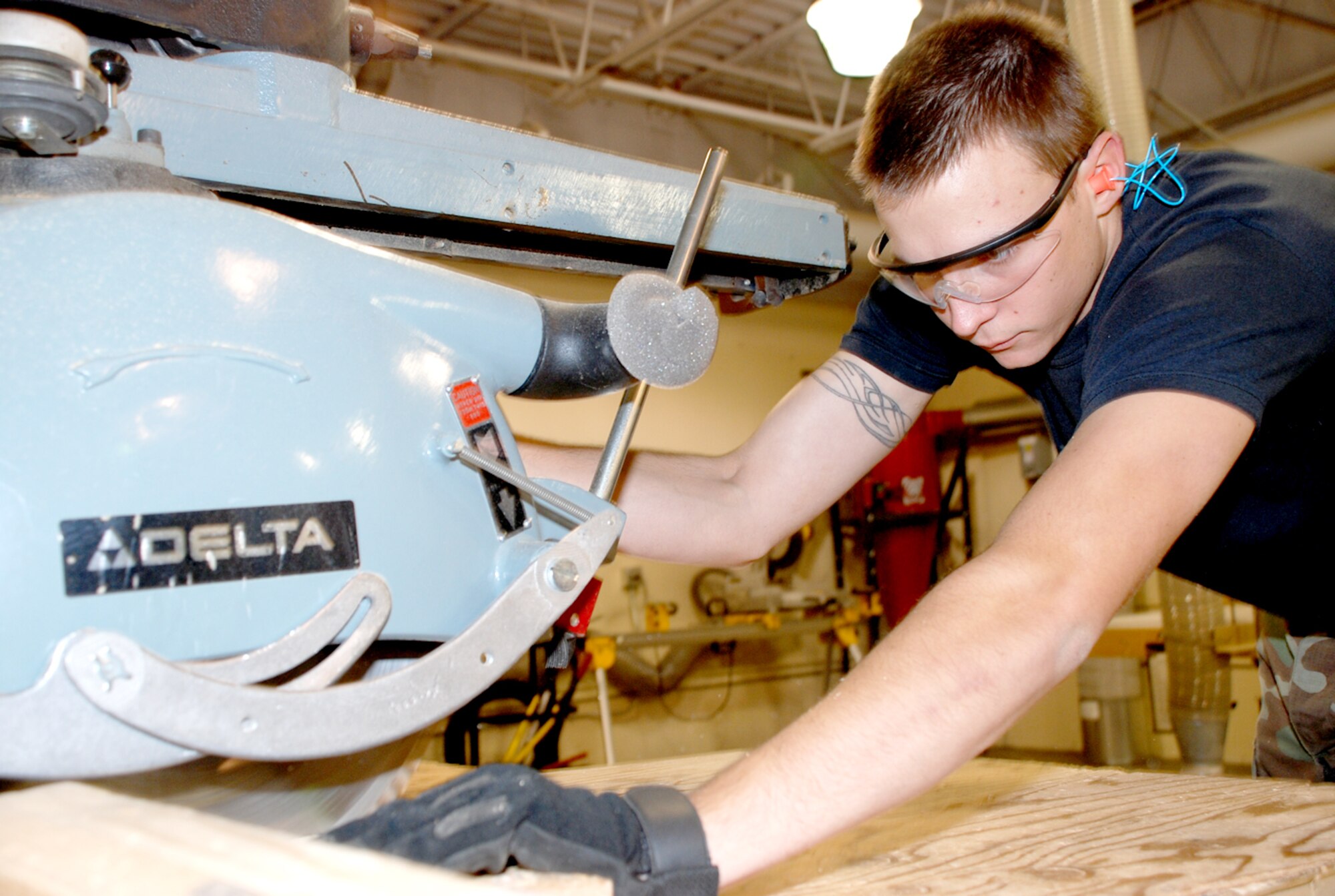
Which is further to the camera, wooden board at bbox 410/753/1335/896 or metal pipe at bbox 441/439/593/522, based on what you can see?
wooden board at bbox 410/753/1335/896

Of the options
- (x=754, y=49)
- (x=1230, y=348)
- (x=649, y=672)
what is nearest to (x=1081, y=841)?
(x=1230, y=348)

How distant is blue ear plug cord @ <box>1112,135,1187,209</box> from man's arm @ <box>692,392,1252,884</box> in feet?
1.36

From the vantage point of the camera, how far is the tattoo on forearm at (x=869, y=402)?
5.22 feet

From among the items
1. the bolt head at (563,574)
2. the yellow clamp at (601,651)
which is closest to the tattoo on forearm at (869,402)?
the bolt head at (563,574)

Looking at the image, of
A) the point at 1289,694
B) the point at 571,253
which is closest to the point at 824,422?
the point at 571,253

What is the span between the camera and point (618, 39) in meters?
5.36

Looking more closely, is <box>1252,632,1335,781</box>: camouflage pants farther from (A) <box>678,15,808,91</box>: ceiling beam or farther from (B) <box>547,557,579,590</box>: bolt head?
(A) <box>678,15,808,91</box>: ceiling beam

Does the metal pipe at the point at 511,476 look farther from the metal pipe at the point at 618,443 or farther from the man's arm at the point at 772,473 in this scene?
the man's arm at the point at 772,473

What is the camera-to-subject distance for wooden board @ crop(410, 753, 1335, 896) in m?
0.88

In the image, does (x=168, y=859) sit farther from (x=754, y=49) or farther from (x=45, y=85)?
(x=754, y=49)

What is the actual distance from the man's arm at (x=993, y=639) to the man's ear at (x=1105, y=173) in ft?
1.33

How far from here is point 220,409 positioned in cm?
66

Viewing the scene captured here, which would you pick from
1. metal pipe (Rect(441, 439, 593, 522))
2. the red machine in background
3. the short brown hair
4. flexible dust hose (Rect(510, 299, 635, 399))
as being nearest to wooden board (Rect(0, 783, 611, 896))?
metal pipe (Rect(441, 439, 593, 522))

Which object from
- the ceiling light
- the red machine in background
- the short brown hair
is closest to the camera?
the short brown hair
